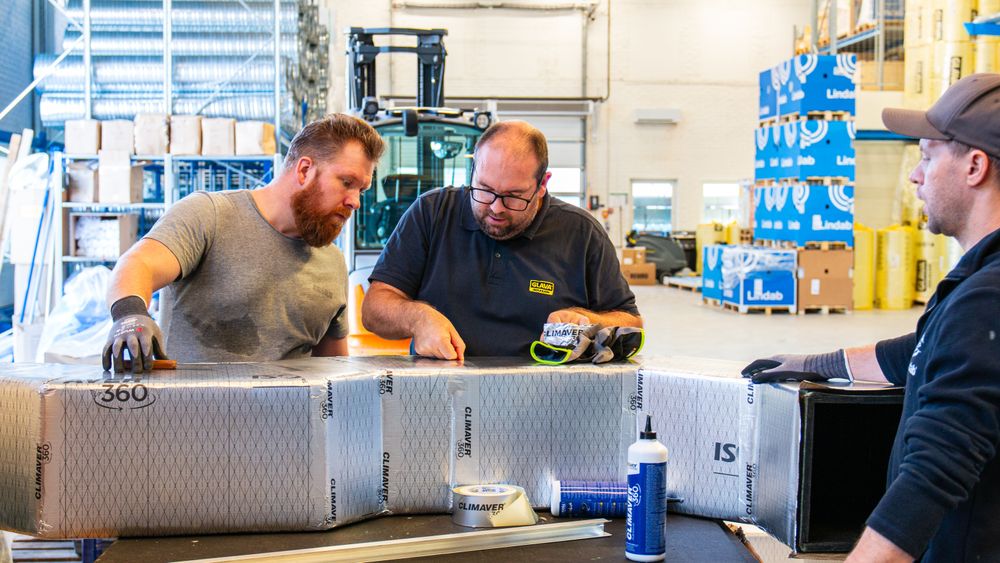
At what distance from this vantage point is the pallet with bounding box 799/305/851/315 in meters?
12.4

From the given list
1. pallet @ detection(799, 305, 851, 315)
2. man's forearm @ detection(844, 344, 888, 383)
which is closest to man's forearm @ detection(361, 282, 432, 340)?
man's forearm @ detection(844, 344, 888, 383)

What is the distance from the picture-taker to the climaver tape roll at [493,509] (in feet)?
6.52

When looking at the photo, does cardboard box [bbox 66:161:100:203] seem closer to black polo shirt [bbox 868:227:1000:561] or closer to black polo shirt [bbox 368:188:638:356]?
black polo shirt [bbox 368:188:638:356]

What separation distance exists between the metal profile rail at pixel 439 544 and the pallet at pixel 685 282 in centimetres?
1386

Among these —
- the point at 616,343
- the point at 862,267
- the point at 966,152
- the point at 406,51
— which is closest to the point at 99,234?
the point at 406,51

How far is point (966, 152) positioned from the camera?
163 cm

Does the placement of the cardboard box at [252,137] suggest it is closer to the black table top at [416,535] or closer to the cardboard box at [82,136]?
the cardboard box at [82,136]

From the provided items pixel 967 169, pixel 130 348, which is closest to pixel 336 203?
pixel 130 348

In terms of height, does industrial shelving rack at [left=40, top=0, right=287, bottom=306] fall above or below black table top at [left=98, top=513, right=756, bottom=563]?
above

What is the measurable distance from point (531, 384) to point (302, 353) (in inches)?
37.6

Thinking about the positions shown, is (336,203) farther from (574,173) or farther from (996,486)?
(574,173)

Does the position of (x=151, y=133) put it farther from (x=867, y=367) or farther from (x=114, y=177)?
(x=867, y=367)

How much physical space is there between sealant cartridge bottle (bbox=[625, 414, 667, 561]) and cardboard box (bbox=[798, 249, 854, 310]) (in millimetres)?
10854

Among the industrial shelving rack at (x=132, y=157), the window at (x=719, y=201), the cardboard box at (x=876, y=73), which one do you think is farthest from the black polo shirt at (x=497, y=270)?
the window at (x=719, y=201)
